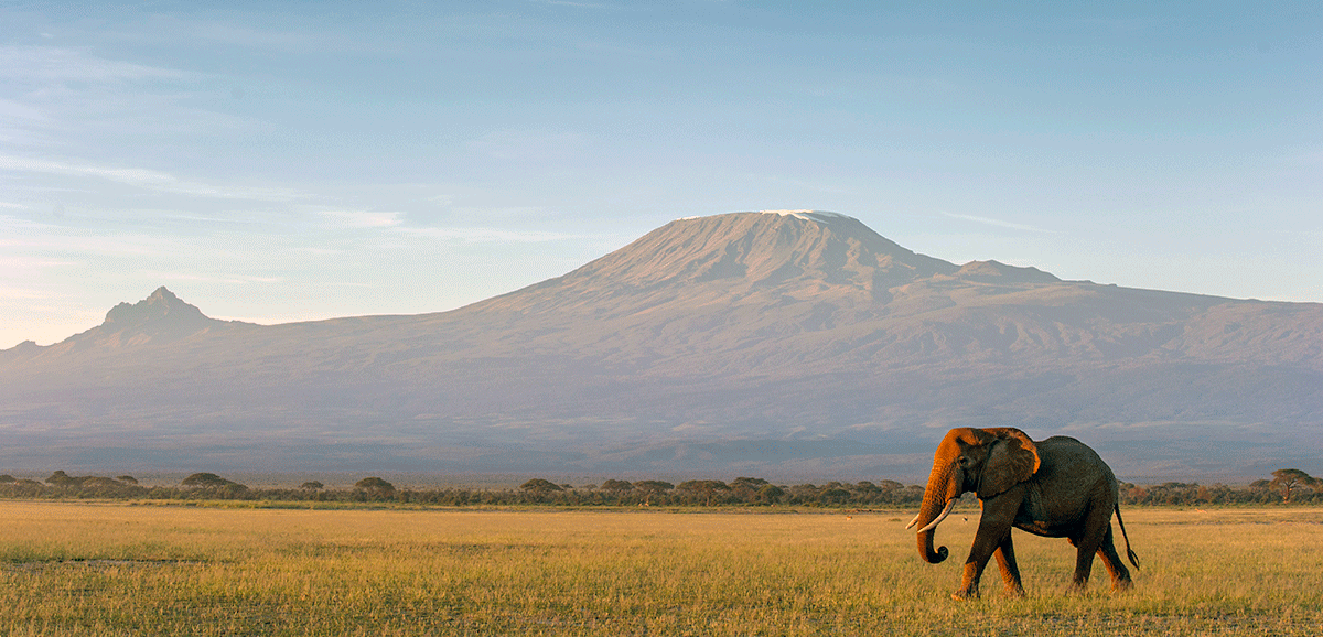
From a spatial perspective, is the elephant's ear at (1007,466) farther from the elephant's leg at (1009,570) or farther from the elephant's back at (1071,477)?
the elephant's leg at (1009,570)

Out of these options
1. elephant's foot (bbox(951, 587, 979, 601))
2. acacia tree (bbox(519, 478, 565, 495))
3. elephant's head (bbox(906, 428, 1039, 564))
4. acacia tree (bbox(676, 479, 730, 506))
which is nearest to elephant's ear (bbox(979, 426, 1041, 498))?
elephant's head (bbox(906, 428, 1039, 564))

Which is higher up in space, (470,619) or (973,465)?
(973,465)

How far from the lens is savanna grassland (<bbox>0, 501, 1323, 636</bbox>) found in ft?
55.0

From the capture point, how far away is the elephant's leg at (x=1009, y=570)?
1889 centimetres

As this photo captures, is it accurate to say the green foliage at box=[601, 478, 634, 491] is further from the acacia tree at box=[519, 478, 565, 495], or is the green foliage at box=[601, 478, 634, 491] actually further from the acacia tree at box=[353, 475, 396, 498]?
the acacia tree at box=[353, 475, 396, 498]

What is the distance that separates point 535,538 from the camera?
33.7 metres

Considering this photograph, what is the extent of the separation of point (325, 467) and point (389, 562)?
478 feet

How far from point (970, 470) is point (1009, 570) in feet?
6.02

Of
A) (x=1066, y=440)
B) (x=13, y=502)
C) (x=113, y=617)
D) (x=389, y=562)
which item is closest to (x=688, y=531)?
(x=389, y=562)

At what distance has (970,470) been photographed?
60.5ft

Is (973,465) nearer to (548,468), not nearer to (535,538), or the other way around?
(535,538)

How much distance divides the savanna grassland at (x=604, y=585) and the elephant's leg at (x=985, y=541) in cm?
38

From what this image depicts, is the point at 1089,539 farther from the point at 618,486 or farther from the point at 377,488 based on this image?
the point at 618,486

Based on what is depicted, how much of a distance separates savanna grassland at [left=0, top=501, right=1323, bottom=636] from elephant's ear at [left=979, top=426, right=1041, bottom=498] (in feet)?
5.47
